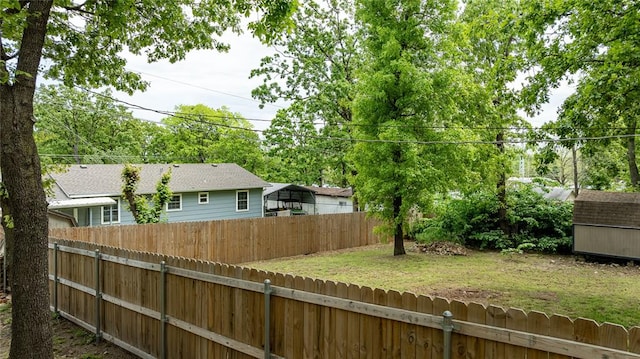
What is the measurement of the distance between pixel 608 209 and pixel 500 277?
491 cm

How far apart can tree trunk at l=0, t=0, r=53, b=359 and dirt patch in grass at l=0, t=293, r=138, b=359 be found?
106 centimetres

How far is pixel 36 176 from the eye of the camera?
14.4 ft

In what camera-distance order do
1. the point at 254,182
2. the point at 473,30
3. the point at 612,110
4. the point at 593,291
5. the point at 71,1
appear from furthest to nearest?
the point at 254,182, the point at 593,291, the point at 473,30, the point at 612,110, the point at 71,1

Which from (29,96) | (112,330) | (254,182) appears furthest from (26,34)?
(254,182)

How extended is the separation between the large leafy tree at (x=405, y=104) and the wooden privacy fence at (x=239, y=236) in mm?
3428

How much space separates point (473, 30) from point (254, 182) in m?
16.3

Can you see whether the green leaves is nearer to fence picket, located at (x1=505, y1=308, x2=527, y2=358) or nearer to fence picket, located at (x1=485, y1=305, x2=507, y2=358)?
fence picket, located at (x1=485, y1=305, x2=507, y2=358)

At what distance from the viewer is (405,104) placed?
13.0 m

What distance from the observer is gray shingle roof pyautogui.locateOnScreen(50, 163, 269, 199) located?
16969mm

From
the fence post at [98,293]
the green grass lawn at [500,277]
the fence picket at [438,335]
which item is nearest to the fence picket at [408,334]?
the fence picket at [438,335]

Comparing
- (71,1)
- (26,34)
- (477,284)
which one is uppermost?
(71,1)

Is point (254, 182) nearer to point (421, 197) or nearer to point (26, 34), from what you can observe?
point (421, 197)

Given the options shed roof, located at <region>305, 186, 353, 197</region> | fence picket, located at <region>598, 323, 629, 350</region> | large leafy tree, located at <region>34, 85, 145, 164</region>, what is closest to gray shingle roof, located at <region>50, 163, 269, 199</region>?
large leafy tree, located at <region>34, 85, 145, 164</region>

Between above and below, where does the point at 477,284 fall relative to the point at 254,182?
below
